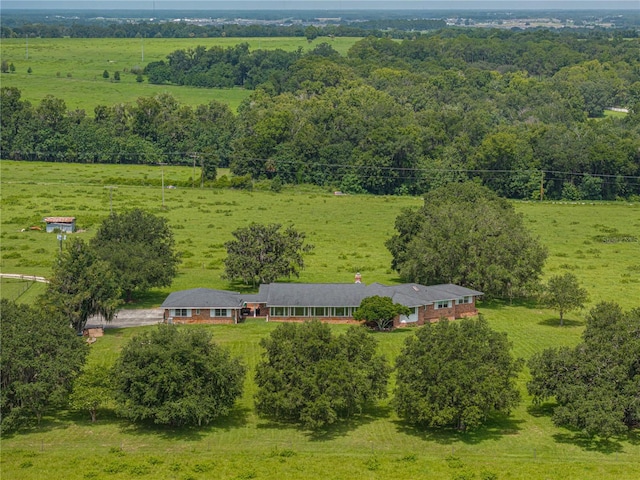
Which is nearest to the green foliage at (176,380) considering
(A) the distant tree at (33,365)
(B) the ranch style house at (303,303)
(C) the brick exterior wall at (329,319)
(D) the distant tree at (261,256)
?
(A) the distant tree at (33,365)

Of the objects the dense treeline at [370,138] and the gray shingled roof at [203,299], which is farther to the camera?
the dense treeline at [370,138]

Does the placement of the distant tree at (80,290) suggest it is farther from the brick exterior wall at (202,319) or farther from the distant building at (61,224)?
the distant building at (61,224)

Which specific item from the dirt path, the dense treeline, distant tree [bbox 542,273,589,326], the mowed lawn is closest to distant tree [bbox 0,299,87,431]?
the mowed lawn

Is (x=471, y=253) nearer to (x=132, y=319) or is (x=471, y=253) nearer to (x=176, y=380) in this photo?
(x=132, y=319)

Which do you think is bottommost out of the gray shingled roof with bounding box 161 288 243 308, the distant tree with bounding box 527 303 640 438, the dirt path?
the dirt path

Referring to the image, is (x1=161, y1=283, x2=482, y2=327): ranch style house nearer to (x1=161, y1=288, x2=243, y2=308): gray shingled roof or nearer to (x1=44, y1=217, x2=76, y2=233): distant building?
(x1=161, y1=288, x2=243, y2=308): gray shingled roof

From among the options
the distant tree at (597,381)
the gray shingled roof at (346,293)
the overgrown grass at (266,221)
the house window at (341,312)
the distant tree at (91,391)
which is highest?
the distant tree at (597,381)

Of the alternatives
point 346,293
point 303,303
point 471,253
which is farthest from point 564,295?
point 303,303
